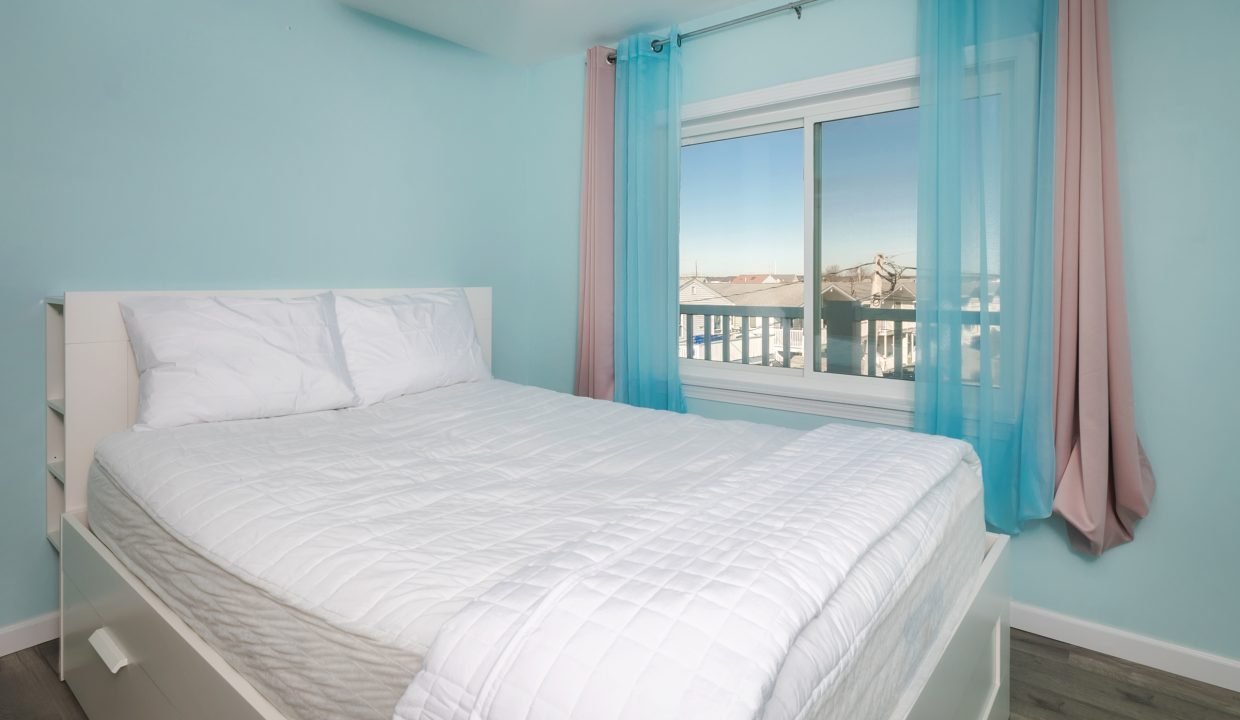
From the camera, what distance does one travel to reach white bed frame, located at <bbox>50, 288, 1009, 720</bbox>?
1163 millimetres

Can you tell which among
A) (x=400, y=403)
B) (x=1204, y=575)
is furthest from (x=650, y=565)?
(x=1204, y=575)

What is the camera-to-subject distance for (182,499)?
1.34m

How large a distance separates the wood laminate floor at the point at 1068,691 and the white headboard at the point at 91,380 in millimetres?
506

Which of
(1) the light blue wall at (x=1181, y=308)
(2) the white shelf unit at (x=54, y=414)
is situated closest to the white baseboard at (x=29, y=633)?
(2) the white shelf unit at (x=54, y=414)

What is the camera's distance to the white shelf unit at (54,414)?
1986mm

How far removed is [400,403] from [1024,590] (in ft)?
7.23

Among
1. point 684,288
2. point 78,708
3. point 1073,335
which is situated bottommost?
point 78,708

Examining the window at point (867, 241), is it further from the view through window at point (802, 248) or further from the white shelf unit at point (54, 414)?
the white shelf unit at point (54, 414)

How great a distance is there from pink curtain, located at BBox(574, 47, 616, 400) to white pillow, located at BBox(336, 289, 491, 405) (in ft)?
1.89

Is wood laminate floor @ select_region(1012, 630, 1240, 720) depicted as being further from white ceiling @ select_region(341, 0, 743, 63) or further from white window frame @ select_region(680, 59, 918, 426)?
white ceiling @ select_region(341, 0, 743, 63)

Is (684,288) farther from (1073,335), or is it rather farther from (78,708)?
(78,708)

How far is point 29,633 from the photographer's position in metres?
2.02

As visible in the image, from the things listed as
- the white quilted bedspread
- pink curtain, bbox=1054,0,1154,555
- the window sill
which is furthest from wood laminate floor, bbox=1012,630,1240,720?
the white quilted bedspread

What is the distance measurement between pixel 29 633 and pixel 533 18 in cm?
280
